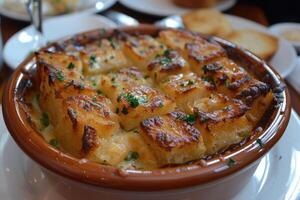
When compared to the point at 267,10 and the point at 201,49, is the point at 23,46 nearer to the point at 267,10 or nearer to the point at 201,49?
the point at 201,49

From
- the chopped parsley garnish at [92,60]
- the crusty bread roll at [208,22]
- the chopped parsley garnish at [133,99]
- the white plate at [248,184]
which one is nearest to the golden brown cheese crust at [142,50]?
the chopped parsley garnish at [92,60]

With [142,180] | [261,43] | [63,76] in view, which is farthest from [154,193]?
[261,43]

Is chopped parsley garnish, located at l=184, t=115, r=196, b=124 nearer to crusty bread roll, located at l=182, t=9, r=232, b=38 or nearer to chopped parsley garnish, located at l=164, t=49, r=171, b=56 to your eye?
chopped parsley garnish, located at l=164, t=49, r=171, b=56

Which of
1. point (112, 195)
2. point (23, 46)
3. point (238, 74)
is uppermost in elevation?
point (238, 74)

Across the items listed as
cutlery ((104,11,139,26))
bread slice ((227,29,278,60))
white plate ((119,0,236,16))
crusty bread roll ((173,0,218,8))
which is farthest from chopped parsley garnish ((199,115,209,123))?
crusty bread roll ((173,0,218,8))

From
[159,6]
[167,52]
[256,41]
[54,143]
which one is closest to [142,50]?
[167,52]

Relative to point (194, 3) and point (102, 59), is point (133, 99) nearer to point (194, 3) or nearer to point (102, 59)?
point (102, 59)
